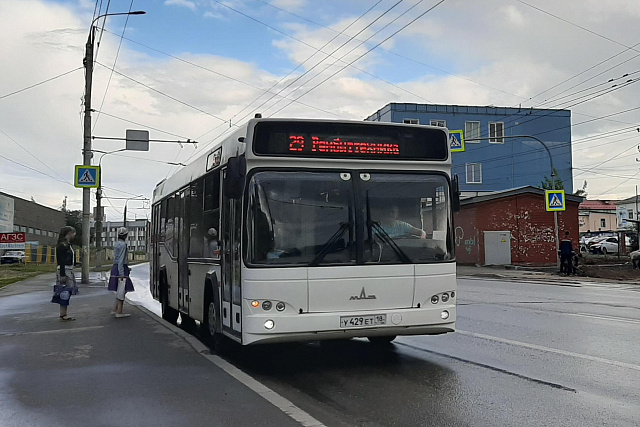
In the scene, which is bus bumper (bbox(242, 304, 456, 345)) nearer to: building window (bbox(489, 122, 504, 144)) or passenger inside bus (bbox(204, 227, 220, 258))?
passenger inside bus (bbox(204, 227, 220, 258))

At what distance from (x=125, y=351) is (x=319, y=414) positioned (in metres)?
4.66

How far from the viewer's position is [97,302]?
61.5 feet

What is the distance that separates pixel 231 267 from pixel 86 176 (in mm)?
19199

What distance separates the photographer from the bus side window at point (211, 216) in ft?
30.5

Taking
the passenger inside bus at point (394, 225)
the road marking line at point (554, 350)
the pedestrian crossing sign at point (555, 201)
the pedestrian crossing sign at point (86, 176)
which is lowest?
the road marking line at point (554, 350)

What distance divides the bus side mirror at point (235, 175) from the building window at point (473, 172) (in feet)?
181

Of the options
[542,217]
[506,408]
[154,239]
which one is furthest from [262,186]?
[542,217]

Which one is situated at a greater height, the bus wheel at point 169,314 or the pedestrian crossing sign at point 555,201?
the pedestrian crossing sign at point 555,201

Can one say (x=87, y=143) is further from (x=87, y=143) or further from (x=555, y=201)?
(x=555, y=201)

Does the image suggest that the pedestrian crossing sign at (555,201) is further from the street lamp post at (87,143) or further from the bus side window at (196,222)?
the bus side window at (196,222)

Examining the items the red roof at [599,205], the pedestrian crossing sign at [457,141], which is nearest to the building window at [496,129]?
the pedestrian crossing sign at [457,141]

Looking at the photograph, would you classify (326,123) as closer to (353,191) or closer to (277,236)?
(353,191)

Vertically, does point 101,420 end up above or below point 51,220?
below

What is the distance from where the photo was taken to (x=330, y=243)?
792 cm
